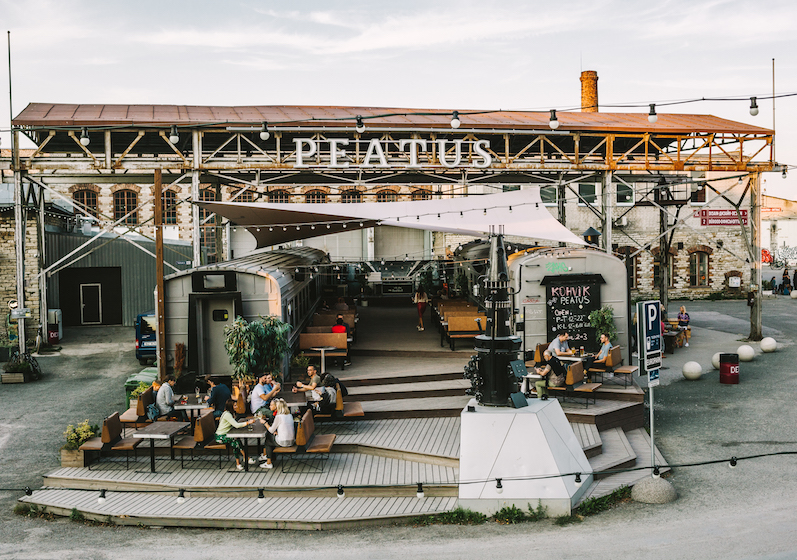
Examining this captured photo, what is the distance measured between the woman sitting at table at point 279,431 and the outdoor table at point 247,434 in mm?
96

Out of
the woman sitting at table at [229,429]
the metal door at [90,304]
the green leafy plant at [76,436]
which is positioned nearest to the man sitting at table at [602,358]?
the woman sitting at table at [229,429]

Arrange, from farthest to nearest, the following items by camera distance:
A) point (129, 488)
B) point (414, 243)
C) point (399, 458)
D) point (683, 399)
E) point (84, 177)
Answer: point (414, 243) → point (84, 177) → point (683, 399) → point (399, 458) → point (129, 488)

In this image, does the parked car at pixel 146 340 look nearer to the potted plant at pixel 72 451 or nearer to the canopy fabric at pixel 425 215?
the canopy fabric at pixel 425 215

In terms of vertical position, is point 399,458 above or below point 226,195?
below

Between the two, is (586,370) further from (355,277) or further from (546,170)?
(355,277)

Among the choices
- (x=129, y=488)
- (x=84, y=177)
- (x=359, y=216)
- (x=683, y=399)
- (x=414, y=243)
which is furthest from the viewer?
(x=414, y=243)

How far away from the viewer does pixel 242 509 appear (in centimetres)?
865

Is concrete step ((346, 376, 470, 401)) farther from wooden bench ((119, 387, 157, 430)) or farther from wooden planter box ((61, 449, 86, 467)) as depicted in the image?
wooden planter box ((61, 449, 86, 467))

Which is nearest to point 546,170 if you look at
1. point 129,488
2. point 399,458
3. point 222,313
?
point 222,313

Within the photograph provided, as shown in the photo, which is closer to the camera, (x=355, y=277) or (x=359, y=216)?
(x=359, y=216)

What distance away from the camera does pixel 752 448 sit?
10609 mm

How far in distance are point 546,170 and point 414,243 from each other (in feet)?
44.2

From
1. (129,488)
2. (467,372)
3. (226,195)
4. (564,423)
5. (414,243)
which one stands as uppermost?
(226,195)

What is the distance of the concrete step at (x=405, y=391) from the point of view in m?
12.7
